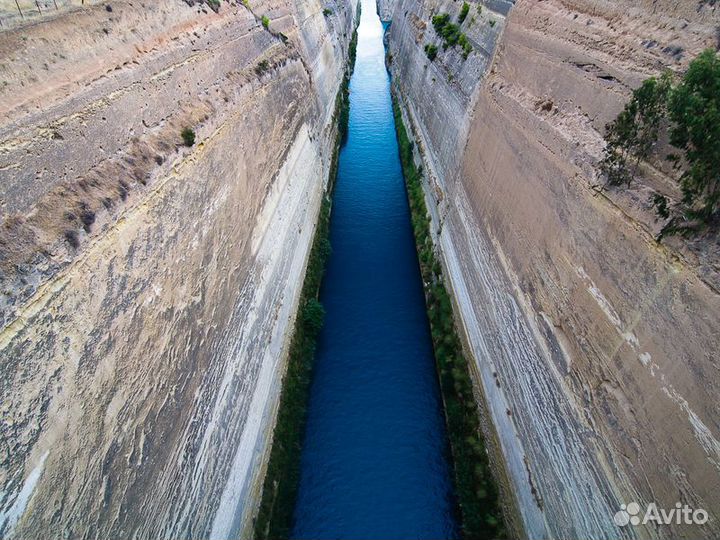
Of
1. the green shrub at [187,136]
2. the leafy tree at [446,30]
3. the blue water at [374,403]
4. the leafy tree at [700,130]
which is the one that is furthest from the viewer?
the leafy tree at [446,30]

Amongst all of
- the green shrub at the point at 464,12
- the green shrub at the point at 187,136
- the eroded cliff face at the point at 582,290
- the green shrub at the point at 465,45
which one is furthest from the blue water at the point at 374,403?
the green shrub at the point at 464,12

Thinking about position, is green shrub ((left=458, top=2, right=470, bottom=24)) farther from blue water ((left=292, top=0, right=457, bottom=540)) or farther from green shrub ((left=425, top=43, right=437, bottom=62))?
blue water ((left=292, top=0, right=457, bottom=540))

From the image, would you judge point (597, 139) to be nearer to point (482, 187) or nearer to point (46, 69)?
point (482, 187)

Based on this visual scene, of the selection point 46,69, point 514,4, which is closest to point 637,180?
point 46,69

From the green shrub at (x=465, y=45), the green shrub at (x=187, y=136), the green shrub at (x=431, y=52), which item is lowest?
the green shrub at (x=431, y=52)

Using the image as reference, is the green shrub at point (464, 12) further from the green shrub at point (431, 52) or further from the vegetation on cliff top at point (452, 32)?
the green shrub at point (431, 52)

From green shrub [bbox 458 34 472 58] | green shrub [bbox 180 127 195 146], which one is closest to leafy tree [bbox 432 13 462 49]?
green shrub [bbox 458 34 472 58]
